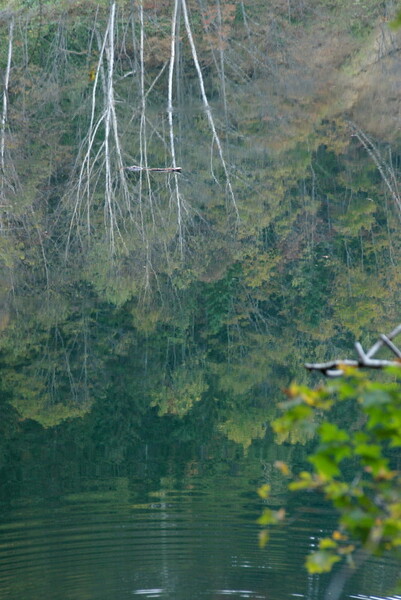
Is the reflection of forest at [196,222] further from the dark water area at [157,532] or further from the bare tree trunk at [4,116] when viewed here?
the dark water area at [157,532]

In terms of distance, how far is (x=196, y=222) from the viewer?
14.9 m

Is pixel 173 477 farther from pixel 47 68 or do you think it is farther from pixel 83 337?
pixel 47 68

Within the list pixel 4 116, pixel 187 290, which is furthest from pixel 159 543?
pixel 4 116

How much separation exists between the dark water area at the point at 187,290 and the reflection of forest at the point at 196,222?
44mm

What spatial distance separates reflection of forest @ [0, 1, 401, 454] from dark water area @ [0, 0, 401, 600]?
44 millimetres

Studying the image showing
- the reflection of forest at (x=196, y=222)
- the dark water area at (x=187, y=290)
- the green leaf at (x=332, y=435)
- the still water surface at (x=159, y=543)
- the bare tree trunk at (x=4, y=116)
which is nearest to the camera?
the green leaf at (x=332, y=435)

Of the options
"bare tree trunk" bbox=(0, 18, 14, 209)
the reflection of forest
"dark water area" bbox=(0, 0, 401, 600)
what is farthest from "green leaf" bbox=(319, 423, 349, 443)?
"bare tree trunk" bbox=(0, 18, 14, 209)

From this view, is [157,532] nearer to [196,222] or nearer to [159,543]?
[159,543]

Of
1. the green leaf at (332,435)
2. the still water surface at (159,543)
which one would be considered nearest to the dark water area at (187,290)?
the still water surface at (159,543)

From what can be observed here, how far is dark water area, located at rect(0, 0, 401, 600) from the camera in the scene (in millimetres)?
5688

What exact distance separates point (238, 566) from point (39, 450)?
288 cm

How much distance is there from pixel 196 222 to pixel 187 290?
2.51 metres

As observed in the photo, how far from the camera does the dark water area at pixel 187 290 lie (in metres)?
5.69

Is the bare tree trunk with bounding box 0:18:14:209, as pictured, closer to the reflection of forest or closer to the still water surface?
the reflection of forest
